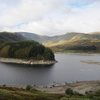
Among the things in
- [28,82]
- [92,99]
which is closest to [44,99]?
[92,99]

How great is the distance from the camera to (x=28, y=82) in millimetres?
141500

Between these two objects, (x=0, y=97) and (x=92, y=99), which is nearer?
(x=0, y=97)

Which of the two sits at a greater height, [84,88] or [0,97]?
[0,97]

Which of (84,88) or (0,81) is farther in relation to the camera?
(0,81)

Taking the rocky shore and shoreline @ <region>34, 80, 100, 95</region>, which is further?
the rocky shore

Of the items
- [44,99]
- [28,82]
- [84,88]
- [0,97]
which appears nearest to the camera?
[0,97]

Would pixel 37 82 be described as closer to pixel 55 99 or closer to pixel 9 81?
pixel 9 81

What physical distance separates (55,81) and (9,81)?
28156 mm

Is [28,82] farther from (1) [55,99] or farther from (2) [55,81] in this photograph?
(1) [55,99]

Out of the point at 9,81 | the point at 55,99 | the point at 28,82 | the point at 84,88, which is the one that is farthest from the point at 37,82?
the point at 55,99

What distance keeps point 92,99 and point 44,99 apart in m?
13.3

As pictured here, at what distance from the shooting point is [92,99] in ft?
215

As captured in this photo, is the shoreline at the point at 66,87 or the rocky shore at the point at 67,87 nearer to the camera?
the shoreline at the point at 66,87

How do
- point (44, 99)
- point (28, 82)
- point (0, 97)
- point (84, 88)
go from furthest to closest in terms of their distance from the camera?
1. point (28, 82)
2. point (84, 88)
3. point (44, 99)
4. point (0, 97)
